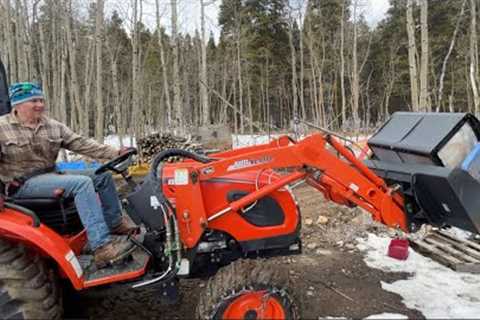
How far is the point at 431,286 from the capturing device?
437 centimetres

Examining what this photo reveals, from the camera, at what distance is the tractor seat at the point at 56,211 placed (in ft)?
10.7

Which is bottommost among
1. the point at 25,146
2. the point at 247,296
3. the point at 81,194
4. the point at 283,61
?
the point at 247,296

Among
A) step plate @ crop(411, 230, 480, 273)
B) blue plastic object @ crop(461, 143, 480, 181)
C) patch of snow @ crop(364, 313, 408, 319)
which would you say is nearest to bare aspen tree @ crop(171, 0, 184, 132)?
step plate @ crop(411, 230, 480, 273)

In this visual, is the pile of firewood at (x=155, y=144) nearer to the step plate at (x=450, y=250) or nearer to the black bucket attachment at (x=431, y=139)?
the step plate at (x=450, y=250)

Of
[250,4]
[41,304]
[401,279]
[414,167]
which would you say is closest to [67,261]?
[41,304]

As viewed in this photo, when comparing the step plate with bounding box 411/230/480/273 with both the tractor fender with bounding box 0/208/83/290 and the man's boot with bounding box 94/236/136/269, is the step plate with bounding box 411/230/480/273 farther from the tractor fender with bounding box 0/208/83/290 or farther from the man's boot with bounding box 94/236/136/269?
the tractor fender with bounding box 0/208/83/290

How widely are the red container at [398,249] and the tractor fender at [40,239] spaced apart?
3.55m

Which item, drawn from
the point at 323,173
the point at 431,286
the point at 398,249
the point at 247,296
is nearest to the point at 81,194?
the point at 247,296

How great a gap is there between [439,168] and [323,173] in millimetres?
865

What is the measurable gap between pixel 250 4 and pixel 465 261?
103 ft

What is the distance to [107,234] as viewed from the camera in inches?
129

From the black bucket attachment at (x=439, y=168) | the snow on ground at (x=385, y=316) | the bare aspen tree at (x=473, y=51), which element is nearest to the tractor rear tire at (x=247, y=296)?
the snow on ground at (x=385, y=316)

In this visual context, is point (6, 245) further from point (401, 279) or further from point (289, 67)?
point (289, 67)

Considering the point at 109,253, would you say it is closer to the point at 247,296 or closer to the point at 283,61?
the point at 247,296
